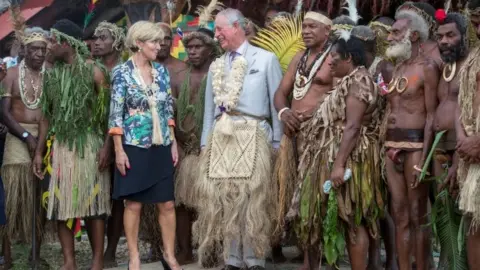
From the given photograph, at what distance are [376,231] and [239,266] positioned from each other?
134cm

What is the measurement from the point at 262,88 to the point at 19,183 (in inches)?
95.2

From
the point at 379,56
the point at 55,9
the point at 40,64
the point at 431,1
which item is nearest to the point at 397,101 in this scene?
the point at 379,56

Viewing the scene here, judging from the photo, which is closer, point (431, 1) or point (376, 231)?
point (376, 231)

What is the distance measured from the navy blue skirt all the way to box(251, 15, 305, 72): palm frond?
4.80 ft

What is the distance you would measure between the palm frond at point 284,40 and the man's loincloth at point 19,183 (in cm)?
226

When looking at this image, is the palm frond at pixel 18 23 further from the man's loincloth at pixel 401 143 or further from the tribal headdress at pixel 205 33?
the man's loincloth at pixel 401 143

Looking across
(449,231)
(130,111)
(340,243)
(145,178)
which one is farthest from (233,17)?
(449,231)

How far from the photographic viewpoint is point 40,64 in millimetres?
8172

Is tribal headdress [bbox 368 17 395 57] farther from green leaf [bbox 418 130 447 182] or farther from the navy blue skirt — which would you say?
the navy blue skirt

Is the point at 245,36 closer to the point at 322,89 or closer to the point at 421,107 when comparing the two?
the point at 322,89

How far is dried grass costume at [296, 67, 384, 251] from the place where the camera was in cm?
639

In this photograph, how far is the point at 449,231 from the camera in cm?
612

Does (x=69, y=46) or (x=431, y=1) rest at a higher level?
(x=431, y=1)

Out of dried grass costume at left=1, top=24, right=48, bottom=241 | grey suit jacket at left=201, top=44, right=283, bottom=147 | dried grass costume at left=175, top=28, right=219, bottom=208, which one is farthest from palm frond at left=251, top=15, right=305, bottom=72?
dried grass costume at left=1, top=24, right=48, bottom=241
